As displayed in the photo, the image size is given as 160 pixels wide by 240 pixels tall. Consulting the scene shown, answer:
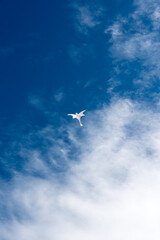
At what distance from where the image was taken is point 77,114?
80.8 m
